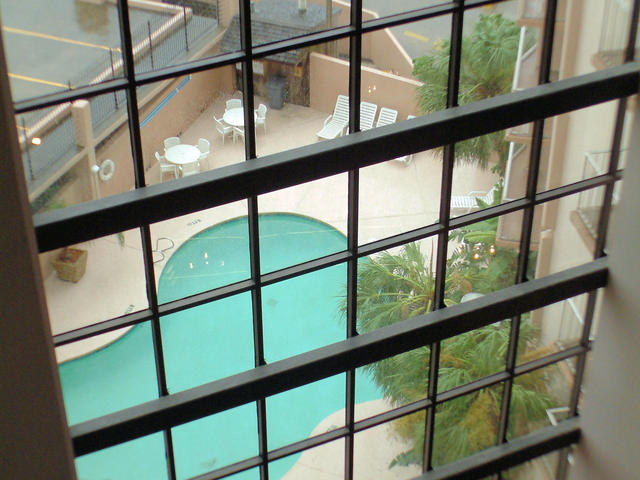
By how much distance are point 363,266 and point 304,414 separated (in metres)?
1.83

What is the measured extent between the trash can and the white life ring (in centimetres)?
147

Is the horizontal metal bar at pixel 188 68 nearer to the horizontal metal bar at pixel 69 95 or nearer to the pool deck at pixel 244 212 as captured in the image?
the horizontal metal bar at pixel 69 95

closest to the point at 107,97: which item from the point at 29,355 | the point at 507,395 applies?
the point at 29,355

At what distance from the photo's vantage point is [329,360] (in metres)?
9.44

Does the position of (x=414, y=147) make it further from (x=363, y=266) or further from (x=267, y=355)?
(x=267, y=355)

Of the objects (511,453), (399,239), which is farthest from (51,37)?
(511,453)

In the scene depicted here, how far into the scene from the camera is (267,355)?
9.66 m

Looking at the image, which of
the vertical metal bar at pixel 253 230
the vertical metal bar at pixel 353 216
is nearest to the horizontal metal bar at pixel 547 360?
the vertical metal bar at pixel 353 216

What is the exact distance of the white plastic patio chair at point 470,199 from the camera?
9844 mm

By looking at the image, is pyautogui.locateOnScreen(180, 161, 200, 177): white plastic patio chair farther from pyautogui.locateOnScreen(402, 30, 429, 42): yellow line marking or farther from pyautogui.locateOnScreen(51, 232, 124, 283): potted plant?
pyautogui.locateOnScreen(402, 30, 429, 42): yellow line marking

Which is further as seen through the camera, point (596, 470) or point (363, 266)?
point (596, 470)

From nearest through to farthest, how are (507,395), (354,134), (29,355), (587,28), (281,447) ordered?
1. (29,355)
2. (354,134)
3. (587,28)
4. (281,447)
5. (507,395)

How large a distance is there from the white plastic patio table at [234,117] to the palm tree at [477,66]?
1.69 m

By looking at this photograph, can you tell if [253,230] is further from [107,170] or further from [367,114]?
[107,170]
